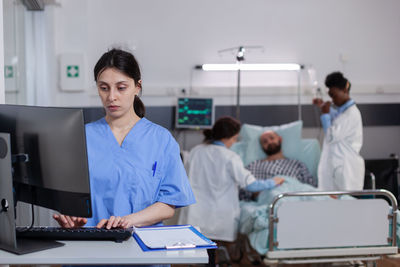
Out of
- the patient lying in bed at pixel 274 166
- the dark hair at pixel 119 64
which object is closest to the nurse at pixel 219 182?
the patient lying in bed at pixel 274 166

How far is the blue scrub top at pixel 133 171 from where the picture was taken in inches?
67.5

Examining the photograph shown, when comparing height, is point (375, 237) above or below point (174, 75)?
below

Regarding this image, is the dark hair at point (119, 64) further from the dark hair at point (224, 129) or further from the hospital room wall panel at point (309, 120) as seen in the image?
the hospital room wall panel at point (309, 120)

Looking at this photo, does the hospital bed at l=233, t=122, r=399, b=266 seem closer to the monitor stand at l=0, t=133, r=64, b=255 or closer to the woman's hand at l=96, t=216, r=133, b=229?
the woman's hand at l=96, t=216, r=133, b=229

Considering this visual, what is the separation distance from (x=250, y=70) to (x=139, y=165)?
3.58 meters

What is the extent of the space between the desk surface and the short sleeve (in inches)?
16.4

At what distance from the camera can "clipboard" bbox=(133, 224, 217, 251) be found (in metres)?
1.33

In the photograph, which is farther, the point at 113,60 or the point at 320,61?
the point at 320,61

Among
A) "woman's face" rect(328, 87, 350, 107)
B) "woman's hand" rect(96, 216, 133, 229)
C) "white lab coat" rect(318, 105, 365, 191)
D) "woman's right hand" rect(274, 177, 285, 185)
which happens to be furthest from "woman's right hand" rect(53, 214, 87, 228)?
"woman's face" rect(328, 87, 350, 107)

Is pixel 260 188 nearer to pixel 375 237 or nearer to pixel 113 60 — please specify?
pixel 375 237

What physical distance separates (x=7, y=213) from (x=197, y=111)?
3.54 meters

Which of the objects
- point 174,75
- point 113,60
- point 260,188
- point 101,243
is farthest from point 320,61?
point 101,243

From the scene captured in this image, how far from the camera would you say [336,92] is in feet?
14.1

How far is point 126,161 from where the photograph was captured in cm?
172
